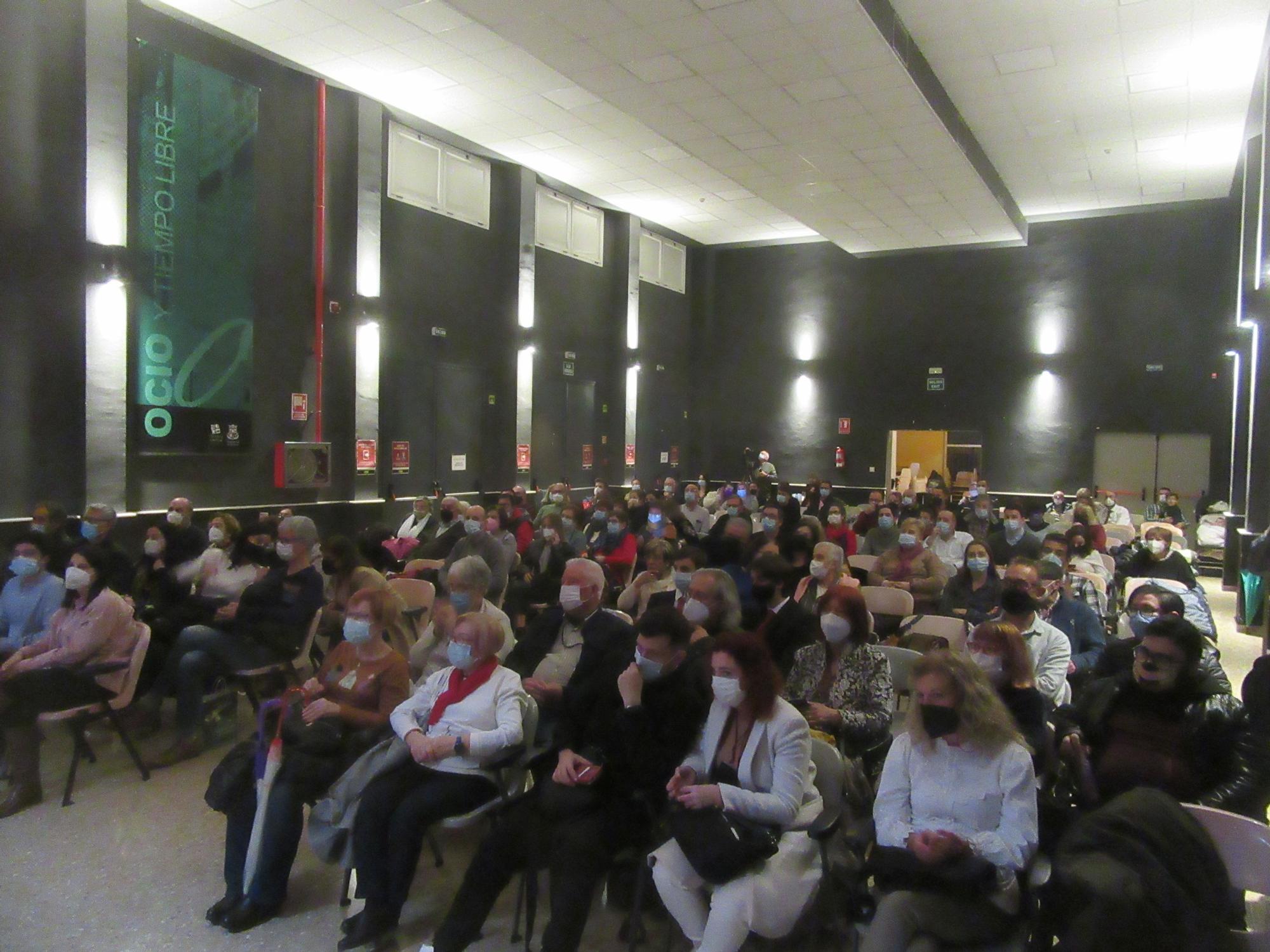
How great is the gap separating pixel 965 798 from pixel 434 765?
1911mm

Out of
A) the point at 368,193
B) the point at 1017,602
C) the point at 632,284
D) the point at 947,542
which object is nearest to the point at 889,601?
the point at 1017,602

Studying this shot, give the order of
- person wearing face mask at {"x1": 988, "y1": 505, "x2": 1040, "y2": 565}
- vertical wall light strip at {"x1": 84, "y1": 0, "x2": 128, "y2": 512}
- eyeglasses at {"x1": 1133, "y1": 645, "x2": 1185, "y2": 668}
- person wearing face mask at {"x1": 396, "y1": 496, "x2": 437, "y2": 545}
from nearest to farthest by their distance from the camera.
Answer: eyeglasses at {"x1": 1133, "y1": 645, "x2": 1185, "y2": 668} → person wearing face mask at {"x1": 988, "y1": 505, "x2": 1040, "y2": 565} → vertical wall light strip at {"x1": 84, "y1": 0, "x2": 128, "y2": 512} → person wearing face mask at {"x1": 396, "y1": 496, "x2": 437, "y2": 545}

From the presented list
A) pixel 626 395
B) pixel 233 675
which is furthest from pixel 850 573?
pixel 626 395

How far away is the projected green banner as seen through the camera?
8711 mm

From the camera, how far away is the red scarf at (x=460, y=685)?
3.45m

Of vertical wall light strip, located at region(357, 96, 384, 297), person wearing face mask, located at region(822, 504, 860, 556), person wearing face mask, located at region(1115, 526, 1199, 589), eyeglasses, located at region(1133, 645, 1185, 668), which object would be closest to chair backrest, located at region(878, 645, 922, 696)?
eyeglasses, located at region(1133, 645, 1185, 668)

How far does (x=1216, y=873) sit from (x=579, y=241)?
14.5 m

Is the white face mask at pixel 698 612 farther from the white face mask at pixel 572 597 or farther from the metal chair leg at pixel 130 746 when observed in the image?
the metal chair leg at pixel 130 746

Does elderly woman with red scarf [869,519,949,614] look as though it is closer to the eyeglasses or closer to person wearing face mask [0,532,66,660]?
the eyeglasses

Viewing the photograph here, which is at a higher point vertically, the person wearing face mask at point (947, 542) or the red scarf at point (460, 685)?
the person wearing face mask at point (947, 542)

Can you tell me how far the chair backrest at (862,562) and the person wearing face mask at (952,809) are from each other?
4580 mm

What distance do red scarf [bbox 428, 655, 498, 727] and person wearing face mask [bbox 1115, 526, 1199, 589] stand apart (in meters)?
5.38

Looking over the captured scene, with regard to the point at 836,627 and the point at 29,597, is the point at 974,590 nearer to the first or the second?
the point at 836,627

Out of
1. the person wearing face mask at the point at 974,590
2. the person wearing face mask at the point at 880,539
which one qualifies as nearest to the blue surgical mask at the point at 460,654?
the person wearing face mask at the point at 974,590
